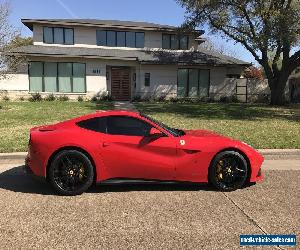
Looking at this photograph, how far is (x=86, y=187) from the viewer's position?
6027mm

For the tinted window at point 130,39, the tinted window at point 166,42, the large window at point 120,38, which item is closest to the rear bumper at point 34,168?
the large window at point 120,38

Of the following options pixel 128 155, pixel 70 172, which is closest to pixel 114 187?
pixel 128 155

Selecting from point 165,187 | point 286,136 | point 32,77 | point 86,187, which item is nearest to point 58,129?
point 86,187

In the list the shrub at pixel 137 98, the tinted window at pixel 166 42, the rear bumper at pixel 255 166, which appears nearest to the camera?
the rear bumper at pixel 255 166

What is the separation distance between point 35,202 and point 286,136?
28.6 ft

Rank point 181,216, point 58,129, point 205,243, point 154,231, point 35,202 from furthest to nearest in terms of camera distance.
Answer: point 58,129, point 35,202, point 181,216, point 154,231, point 205,243

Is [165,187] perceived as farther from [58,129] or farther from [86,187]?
[58,129]

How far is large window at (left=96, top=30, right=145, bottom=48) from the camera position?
30.5 meters

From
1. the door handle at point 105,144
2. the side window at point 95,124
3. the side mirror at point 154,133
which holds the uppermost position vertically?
the side window at point 95,124

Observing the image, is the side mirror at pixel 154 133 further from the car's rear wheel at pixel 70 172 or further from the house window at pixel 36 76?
the house window at pixel 36 76

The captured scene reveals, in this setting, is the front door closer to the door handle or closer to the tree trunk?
the tree trunk

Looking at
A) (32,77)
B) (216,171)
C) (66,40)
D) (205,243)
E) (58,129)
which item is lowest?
(205,243)

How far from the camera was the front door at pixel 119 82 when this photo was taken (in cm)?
3034

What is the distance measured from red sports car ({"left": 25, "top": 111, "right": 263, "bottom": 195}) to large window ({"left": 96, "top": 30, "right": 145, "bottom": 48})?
992 inches
